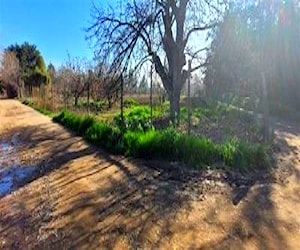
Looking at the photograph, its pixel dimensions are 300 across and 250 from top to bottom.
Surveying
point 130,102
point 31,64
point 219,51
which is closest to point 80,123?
point 219,51

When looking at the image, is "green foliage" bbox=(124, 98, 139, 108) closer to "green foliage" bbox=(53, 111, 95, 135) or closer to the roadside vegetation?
the roadside vegetation

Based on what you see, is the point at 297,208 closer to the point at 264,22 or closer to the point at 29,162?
the point at 29,162

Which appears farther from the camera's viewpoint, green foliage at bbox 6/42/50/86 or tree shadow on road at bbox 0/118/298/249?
green foliage at bbox 6/42/50/86

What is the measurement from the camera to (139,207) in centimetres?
497

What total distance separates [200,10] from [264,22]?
17.1 feet

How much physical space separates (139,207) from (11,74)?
167ft

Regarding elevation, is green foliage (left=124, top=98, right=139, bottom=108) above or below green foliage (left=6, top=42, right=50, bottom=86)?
below

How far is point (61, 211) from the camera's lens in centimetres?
481

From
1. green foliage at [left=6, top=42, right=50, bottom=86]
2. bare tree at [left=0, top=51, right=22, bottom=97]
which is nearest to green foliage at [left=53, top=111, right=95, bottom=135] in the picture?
green foliage at [left=6, top=42, right=50, bottom=86]

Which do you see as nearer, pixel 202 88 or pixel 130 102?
pixel 202 88

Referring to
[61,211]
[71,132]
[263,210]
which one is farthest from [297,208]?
[71,132]

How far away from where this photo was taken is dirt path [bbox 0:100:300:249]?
3941 mm

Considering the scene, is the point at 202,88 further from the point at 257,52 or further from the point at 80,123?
Answer: the point at 80,123

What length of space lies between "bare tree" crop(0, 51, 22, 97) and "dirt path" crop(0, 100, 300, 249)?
152ft
